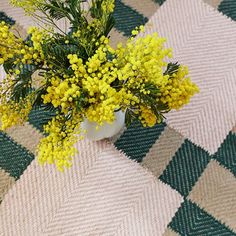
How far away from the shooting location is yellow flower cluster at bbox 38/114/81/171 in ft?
2.02

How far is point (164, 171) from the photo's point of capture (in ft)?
3.24

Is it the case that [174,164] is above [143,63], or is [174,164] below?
below

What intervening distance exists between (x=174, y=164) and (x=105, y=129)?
20 centimetres

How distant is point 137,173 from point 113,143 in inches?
3.4

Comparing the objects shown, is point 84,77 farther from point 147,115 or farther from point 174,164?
point 174,164

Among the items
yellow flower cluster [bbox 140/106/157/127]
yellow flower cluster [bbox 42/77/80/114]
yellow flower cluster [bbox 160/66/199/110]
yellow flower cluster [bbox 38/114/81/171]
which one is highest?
yellow flower cluster [bbox 160/66/199/110]

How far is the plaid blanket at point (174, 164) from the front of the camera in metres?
0.96

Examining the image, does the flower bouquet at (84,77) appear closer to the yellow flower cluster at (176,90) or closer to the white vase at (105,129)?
the yellow flower cluster at (176,90)

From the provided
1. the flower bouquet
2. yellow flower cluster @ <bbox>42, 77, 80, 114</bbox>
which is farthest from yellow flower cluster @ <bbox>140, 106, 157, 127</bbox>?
yellow flower cluster @ <bbox>42, 77, 80, 114</bbox>

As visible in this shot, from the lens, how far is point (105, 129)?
0.90 m

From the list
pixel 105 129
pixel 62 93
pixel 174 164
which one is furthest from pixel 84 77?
pixel 174 164

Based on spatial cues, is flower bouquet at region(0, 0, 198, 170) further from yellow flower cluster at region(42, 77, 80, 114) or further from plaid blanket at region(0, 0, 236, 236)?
plaid blanket at region(0, 0, 236, 236)

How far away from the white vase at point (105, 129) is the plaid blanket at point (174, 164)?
53mm

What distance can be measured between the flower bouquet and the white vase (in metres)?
0.18
